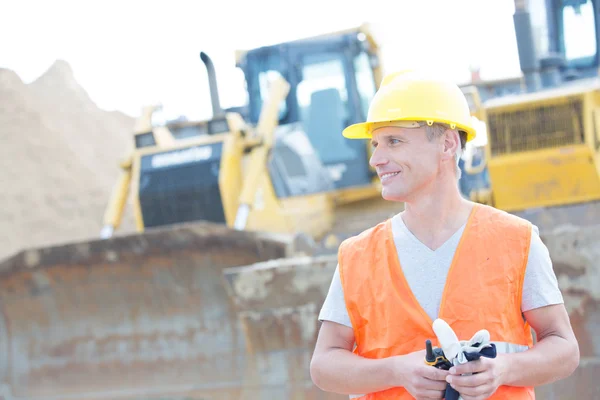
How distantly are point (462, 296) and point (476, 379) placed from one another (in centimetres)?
24

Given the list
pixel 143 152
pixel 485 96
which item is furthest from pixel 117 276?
pixel 485 96

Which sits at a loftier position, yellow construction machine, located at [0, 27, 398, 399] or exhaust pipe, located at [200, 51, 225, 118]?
exhaust pipe, located at [200, 51, 225, 118]

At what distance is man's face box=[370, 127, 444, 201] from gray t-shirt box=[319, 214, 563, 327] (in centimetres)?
11

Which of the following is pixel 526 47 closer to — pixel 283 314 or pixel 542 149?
pixel 542 149

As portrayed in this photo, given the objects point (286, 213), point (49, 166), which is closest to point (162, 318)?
point (286, 213)

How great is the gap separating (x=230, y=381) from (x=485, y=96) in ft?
36.2

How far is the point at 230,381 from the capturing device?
545 cm

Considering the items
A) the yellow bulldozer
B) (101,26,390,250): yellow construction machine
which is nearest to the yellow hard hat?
the yellow bulldozer

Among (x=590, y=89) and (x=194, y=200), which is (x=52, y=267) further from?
(x=590, y=89)

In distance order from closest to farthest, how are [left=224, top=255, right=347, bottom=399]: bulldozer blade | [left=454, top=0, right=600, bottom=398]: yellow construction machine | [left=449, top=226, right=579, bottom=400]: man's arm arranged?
[left=449, top=226, right=579, bottom=400]: man's arm, [left=224, top=255, right=347, bottom=399]: bulldozer blade, [left=454, top=0, right=600, bottom=398]: yellow construction machine

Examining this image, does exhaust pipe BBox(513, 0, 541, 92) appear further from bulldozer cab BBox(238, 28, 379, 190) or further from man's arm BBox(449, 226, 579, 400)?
man's arm BBox(449, 226, 579, 400)

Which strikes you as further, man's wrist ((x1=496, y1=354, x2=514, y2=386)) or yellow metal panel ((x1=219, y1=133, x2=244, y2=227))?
yellow metal panel ((x1=219, y1=133, x2=244, y2=227))

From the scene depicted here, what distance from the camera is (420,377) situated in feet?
5.70

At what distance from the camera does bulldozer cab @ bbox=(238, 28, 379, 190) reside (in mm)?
8734
